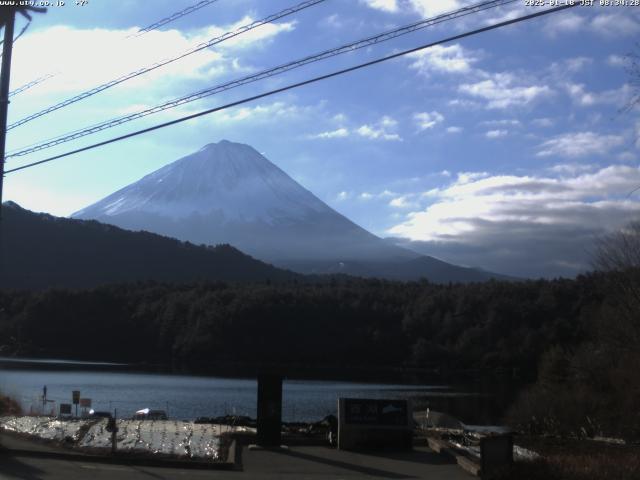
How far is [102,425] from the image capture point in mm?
20172

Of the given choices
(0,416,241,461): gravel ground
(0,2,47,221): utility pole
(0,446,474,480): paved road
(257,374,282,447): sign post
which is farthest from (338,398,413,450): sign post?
(0,2,47,221): utility pole

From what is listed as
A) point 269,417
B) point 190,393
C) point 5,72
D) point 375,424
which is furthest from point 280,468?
point 190,393

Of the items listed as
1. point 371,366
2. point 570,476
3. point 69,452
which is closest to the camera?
point 570,476

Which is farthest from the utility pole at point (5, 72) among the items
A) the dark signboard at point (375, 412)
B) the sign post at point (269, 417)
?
the dark signboard at point (375, 412)

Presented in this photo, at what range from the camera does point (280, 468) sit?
53.3ft

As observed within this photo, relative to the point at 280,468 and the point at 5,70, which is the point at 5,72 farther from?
the point at 280,468

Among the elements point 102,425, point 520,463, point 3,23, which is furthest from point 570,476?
point 3,23

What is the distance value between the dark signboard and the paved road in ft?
2.70

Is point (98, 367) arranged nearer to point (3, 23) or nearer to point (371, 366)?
point (371, 366)

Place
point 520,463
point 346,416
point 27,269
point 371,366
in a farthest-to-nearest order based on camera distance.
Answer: point 27,269
point 371,366
point 346,416
point 520,463

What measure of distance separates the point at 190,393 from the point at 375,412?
42010 mm

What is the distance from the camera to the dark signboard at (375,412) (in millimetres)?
18734

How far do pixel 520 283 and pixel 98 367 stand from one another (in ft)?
161

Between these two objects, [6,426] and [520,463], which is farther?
[6,426]
